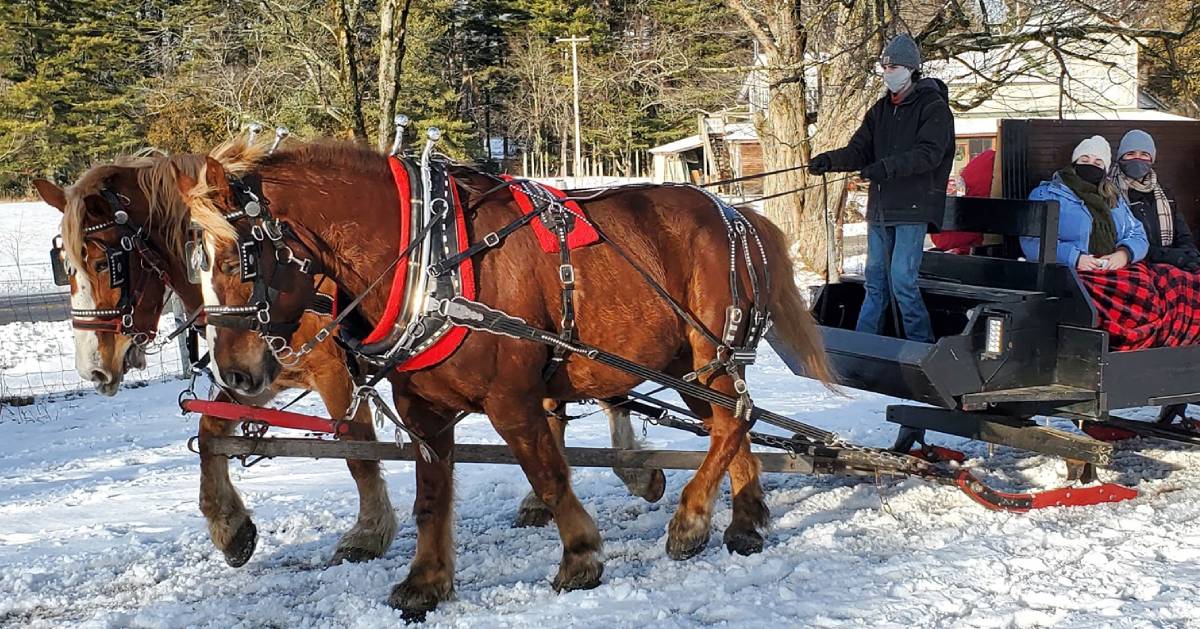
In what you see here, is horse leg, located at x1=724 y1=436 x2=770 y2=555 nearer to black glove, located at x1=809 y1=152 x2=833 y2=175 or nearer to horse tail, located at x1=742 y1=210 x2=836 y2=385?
horse tail, located at x1=742 y1=210 x2=836 y2=385

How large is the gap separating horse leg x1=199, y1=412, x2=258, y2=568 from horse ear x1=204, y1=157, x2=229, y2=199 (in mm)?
1564

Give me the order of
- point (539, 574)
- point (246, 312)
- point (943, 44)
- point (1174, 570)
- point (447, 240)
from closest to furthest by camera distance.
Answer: point (246, 312) → point (447, 240) → point (1174, 570) → point (539, 574) → point (943, 44)

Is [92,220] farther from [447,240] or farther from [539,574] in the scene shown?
[539,574]

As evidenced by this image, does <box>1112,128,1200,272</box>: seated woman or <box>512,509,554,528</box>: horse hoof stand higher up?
<box>1112,128,1200,272</box>: seated woman

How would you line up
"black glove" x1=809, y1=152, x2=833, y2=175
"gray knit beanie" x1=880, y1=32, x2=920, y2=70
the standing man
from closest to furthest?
1. the standing man
2. "gray knit beanie" x1=880, y1=32, x2=920, y2=70
3. "black glove" x1=809, y1=152, x2=833, y2=175

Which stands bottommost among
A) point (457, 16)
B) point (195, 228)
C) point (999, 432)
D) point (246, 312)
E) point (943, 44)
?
point (999, 432)

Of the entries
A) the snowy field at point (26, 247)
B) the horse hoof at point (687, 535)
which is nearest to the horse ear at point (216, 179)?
the horse hoof at point (687, 535)

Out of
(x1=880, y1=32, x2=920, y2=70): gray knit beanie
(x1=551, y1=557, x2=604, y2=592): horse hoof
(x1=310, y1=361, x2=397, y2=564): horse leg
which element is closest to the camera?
(x1=551, y1=557, x2=604, y2=592): horse hoof

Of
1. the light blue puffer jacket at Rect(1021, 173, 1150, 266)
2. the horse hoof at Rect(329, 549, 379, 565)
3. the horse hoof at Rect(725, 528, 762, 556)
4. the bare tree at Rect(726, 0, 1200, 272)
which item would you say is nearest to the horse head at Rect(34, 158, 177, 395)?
the horse hoof at Rect(329, 549, 379, 565)

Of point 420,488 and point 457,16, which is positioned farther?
point 457,16

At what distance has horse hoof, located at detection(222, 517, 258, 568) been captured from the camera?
4559 mm

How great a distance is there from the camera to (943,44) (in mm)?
12234

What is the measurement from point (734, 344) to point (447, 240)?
4.57 feet

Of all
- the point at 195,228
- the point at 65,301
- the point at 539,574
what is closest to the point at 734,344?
the point at 539,574
